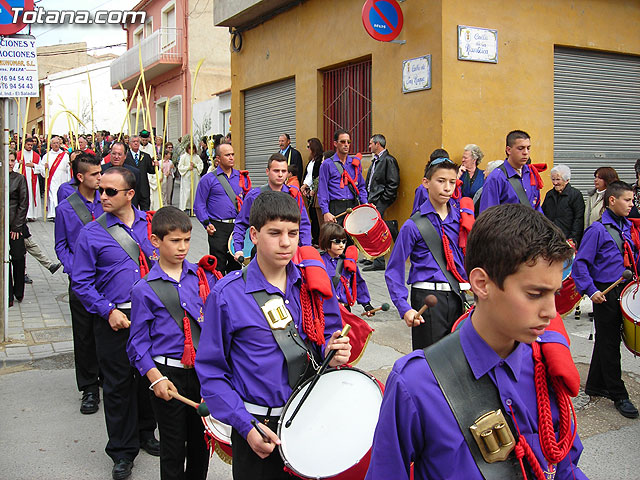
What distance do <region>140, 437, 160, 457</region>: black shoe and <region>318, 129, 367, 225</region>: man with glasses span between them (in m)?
5.97

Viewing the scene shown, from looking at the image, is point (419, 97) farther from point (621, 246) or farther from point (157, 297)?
point (157, 297)

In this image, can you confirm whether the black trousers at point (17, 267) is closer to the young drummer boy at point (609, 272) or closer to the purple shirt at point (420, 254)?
the purple shirt at point (420, 254)

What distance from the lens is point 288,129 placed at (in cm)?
1531

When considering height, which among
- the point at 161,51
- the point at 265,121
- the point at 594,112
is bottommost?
the point at 594,112

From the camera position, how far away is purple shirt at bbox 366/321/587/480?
173cm

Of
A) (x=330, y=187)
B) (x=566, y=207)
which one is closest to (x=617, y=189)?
(x=566, y=207)

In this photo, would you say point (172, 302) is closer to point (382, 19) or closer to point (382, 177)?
point (382, 177)

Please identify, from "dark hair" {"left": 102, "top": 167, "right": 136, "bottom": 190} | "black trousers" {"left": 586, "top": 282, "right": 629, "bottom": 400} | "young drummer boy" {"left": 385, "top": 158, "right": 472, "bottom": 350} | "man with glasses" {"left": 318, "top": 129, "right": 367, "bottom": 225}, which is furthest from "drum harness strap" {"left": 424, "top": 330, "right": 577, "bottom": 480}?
"man with glasses" {"left": 318, "top": 129, "right": 367, "bottom": 225}

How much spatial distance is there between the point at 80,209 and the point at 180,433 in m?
2.89

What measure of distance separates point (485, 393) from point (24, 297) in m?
9.68

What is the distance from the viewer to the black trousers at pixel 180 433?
368 centimetres

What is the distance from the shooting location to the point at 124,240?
15.7 feet

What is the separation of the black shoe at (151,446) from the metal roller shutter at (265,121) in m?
10.7

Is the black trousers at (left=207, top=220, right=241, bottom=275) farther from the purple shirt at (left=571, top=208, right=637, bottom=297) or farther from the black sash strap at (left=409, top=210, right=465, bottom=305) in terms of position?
the purple shirt at (left=571, top=208, right=637, bottom=297)
